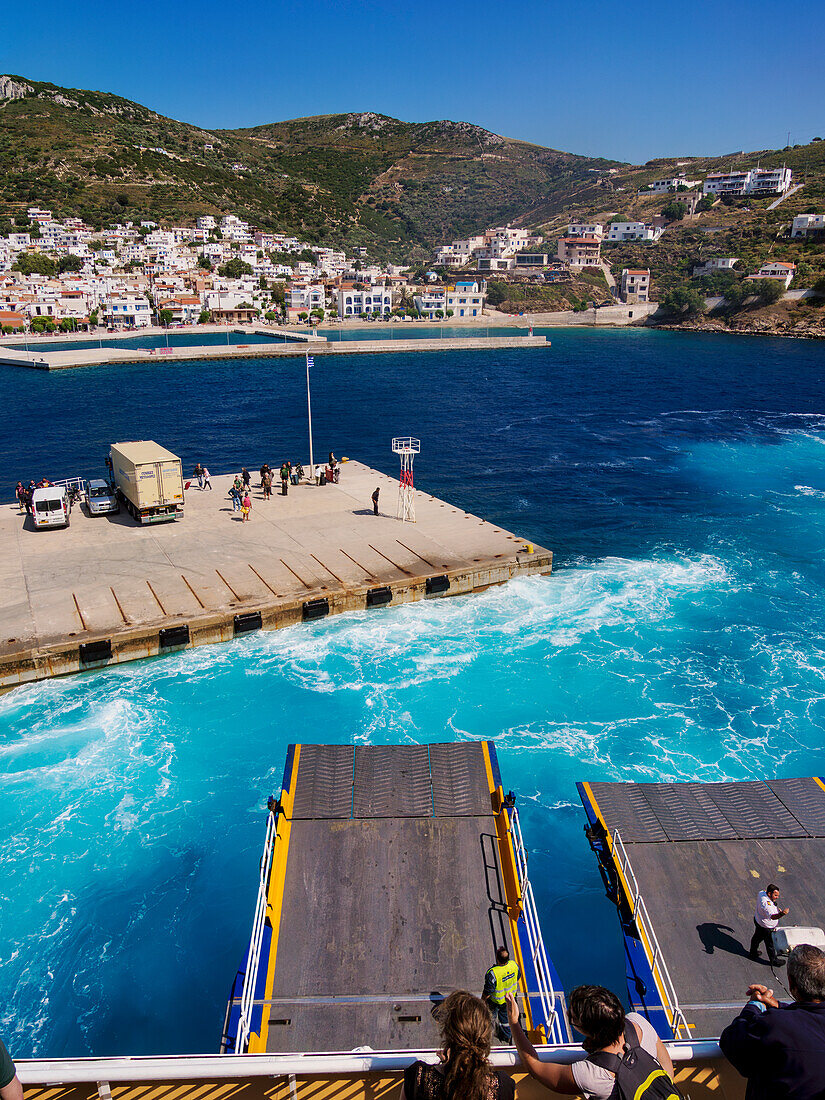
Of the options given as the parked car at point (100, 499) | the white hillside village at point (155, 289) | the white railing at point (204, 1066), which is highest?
the white hillside village at point (155, 289)

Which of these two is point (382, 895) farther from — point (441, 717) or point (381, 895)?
point (441, 717)

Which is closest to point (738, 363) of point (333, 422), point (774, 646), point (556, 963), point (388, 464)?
point (333, 422)

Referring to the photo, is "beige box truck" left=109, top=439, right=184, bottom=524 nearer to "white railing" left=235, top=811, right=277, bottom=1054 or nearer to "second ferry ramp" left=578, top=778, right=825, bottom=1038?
"white railing" left=235, top=811, right=277, bottom=1054

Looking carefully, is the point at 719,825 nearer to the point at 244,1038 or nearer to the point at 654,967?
the point at 654,967

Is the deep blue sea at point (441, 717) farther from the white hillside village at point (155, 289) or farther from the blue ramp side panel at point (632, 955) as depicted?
the white hillside village at point (155, 289)

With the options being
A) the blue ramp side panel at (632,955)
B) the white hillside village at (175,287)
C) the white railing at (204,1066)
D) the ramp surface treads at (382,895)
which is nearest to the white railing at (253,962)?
the ramp surface treads at (382,895)

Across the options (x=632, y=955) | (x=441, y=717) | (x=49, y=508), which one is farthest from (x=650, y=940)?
(x=49, y=508)
